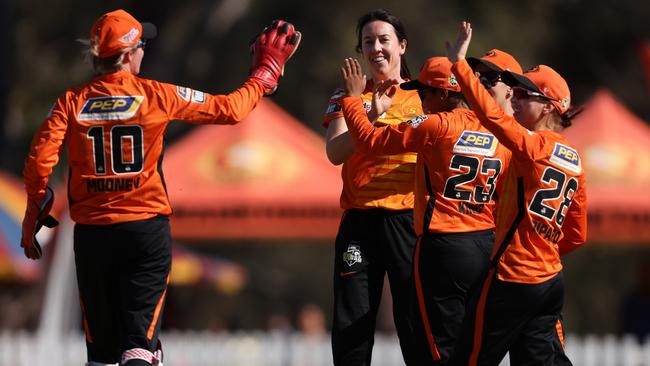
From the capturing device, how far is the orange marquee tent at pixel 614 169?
14.3 m

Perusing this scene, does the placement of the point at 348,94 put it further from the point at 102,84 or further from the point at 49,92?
the point at 49,92

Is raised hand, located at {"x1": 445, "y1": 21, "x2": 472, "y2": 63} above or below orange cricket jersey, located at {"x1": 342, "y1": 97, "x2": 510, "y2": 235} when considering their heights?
above

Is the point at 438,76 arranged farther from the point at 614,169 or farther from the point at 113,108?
the point at 614,169

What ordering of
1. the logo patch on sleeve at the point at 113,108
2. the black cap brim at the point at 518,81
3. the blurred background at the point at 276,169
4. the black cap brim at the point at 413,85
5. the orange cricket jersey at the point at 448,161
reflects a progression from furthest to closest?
the blurred background at the point at 276,169 < the black cap brim at the point at 413,85 < the logo patch on sleeve at the point at 113,108 < the orange cricket jersey at the point at 448,161 < the black cap brim at the point at 518,81

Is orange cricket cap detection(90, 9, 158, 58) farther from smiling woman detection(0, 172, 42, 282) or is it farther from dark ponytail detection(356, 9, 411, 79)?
smiling woman detection(0, 172, 42, 282)

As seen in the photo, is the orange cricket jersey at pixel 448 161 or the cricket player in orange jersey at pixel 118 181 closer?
the orange cricket jersey at pixel 448 161

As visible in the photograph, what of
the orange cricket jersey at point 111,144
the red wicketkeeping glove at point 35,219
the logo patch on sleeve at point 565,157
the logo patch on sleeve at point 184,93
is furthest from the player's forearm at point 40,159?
the logo patch on sleeve at point 565,157

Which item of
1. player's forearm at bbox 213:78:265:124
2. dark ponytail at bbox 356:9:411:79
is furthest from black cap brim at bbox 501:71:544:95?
player's forearm at bbox 213:78:265:124

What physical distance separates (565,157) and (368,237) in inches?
54.3

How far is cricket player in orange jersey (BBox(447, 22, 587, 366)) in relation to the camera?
21.1 ft

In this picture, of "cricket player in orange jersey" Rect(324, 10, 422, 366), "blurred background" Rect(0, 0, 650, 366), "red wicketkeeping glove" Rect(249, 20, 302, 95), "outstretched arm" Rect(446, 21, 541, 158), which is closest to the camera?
"outstretched arm" Rect(446, 21, 541, 158)

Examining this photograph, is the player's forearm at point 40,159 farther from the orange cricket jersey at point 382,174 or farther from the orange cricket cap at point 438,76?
the orange cricket cap at point 438,76

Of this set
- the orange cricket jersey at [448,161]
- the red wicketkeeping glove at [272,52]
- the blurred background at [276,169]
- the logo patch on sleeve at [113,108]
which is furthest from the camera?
the blurred background at [276,169]

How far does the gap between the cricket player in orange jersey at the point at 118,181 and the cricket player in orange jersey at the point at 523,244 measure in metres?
1.58
